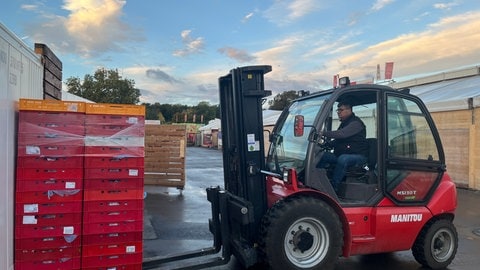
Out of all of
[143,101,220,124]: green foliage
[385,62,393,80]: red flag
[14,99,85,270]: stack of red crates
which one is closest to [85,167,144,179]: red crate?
[14,99,85,270]: stack of red crates

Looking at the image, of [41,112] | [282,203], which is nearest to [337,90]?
[282,203]

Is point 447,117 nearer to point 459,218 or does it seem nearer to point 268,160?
point 459,218

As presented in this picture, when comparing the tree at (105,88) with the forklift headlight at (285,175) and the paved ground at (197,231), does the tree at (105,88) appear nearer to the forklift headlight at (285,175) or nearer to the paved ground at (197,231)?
the paved ground at (197,231)

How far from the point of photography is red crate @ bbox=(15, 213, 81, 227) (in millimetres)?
4328

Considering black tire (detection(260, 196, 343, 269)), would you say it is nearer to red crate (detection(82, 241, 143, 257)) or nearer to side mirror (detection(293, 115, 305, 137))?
side mirror (detection(293, 115, 305, 137))

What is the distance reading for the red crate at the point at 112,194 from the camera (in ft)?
14.9

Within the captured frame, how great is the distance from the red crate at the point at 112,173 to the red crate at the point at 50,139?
1.04 ft

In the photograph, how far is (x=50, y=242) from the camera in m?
4.42

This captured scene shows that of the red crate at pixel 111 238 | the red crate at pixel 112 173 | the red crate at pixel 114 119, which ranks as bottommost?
the red crate at pixel 111 238

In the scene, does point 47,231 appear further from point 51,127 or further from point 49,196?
point 51,127

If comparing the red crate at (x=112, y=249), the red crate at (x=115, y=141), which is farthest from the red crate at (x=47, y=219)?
the red crate at (x=115, y=141)

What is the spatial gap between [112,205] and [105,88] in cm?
4557

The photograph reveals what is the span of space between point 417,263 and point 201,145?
192 feet

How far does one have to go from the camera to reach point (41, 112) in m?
4.42
